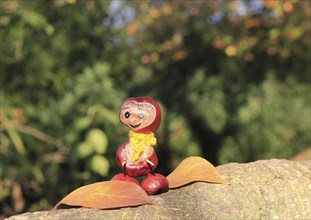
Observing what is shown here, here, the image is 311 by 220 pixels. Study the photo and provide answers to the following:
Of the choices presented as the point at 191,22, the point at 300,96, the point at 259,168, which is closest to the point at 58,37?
the point at 191,22

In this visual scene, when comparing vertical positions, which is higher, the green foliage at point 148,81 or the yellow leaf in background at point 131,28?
the yellow leaf in background at point 131,28

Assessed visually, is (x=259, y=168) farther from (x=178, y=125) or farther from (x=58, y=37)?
(x=58, y=37)

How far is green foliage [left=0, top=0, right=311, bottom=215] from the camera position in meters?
4.78

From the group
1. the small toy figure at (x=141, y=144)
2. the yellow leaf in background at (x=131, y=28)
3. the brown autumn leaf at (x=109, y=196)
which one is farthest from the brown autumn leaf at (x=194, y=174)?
the yellow leaf in background at (x=131, y=28)

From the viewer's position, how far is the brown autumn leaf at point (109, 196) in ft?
6.71

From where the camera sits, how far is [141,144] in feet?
7.32

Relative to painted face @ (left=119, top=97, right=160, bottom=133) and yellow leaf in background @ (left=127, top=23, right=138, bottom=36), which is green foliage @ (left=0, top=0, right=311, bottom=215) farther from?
painted face @ (left=119, top=97, right=160, bottom=133)

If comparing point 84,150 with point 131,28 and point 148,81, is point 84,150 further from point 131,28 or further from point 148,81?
point 131,28

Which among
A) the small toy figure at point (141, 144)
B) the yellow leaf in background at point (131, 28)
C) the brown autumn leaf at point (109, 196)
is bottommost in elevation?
the brown autumn leaf at point (109, 196)

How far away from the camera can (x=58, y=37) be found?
534cm

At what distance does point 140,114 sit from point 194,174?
0.31m

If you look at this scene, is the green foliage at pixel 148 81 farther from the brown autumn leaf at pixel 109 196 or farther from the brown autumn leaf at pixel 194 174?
the brown autumn leaf at pixel 109 196

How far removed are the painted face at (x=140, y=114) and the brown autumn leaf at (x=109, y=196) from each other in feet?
0.64

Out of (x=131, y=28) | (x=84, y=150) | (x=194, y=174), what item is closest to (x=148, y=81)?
(x=131, y=28)
